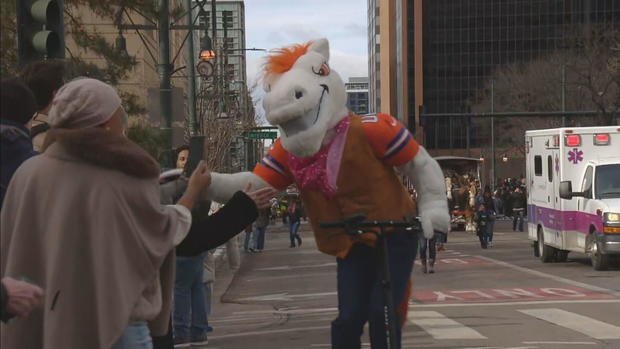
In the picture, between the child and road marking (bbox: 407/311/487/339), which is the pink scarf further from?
the child

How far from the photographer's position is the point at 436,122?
395 feet

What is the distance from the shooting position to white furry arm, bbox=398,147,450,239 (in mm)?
6363

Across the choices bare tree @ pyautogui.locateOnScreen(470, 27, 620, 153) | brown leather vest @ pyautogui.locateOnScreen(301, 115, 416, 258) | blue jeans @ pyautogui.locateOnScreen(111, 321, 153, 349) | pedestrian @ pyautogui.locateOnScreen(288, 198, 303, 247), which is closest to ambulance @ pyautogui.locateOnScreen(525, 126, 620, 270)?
pedestrian @ pyautogui.locateOnScreen(288, 198, 303, 247)

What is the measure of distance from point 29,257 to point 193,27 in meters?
15.8

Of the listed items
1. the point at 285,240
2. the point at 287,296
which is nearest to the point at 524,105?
the point at 285,240

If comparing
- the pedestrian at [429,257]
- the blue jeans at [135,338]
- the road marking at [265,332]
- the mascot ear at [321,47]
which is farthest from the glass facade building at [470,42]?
the blue jeans at [135,338]

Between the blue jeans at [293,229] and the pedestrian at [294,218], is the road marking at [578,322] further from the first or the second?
the blue jeans at [293,229]

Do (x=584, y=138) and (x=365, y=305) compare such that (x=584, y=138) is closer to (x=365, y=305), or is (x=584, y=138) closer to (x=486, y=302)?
(x=486, y=302)

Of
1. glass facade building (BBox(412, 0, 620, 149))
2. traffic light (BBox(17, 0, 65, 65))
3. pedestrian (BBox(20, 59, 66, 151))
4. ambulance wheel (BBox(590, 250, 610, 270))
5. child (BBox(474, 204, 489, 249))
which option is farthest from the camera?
glass facade building (BBox(412, 0, 620, 149))

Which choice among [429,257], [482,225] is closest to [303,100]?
[429,257]

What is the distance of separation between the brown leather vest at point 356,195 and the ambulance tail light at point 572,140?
51.4ft

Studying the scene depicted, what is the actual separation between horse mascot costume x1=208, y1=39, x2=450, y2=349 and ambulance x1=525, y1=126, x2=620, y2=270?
542 inches

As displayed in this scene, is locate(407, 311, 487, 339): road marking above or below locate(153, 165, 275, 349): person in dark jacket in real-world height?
→ below

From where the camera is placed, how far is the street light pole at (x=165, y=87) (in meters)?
16.8
